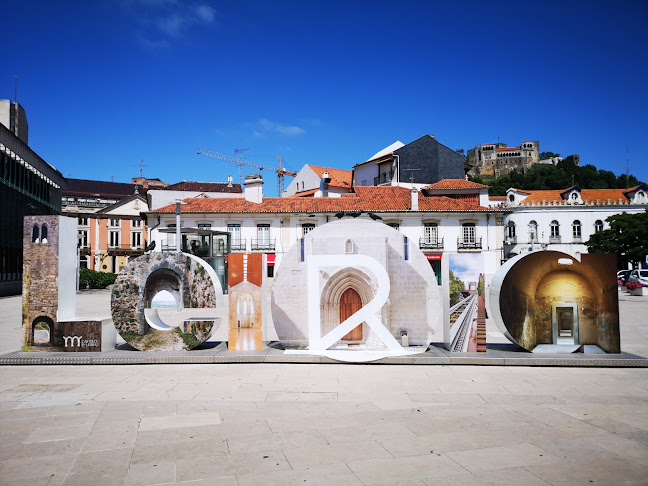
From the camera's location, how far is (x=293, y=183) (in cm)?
Answer: 6631

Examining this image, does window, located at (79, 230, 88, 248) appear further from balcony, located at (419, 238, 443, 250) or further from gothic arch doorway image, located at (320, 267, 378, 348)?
gothic arch doorway image, located at (320, 267, 378, 348)

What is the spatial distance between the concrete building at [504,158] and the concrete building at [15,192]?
95.0 m

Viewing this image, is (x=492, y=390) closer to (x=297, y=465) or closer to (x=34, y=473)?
(x=297, y=465)

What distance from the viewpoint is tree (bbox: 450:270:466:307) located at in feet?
38.1

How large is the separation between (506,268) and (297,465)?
24.9 ft

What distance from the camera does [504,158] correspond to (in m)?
120

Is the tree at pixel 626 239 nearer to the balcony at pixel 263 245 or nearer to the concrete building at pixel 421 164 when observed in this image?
the concrete building at pixel 421 164

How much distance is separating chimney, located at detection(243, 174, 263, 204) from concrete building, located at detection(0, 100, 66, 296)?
49.8ft

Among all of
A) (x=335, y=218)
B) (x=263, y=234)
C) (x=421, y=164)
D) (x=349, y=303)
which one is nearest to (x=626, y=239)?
(x=421, y=164)

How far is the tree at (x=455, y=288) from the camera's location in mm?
11622

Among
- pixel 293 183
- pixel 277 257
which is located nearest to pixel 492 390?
pixel 277 257

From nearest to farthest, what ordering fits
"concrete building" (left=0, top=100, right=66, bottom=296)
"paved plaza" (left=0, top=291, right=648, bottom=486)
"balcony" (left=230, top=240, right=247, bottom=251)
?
"paved plaza" (left=0, top=291, right=648, bottom=486)
"concrete building" (left=0, top=100, right=66, bottom=296)
"balcony" (left=230, top=240, right=247, bottom=251)

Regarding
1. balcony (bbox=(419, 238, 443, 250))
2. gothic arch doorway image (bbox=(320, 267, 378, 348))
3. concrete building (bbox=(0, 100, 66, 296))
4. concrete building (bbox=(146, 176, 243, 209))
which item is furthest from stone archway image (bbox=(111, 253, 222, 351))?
concrete building (bbox=(146, 176, 243, 209))

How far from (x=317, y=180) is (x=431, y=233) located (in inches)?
903
